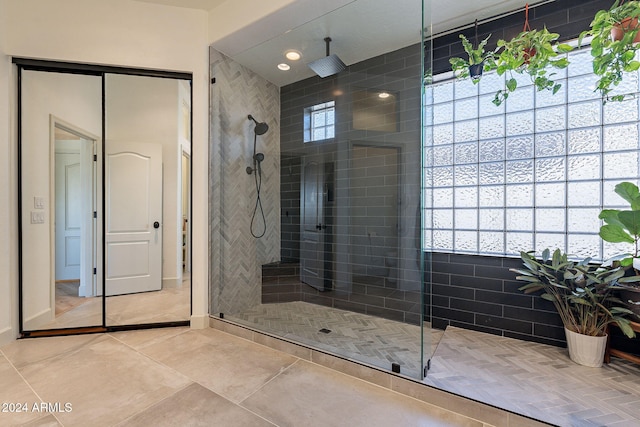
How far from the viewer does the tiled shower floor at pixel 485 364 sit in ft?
4.76

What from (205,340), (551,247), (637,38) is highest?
(637,38)

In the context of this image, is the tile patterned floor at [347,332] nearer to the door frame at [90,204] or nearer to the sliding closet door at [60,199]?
the door frame at [90,204]

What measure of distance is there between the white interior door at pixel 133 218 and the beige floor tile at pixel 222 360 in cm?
80

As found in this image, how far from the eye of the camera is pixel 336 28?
2.29 metres

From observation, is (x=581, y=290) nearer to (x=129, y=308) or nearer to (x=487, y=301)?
(x=487, y=301)

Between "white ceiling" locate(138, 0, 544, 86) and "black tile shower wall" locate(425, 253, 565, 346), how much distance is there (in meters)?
1.81

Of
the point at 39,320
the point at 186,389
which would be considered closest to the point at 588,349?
the point at 186,389

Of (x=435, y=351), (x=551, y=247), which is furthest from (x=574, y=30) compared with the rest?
(x=435, y=351)

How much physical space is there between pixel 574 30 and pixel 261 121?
2.54 metres

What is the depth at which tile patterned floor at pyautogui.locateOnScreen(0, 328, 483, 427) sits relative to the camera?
145cm

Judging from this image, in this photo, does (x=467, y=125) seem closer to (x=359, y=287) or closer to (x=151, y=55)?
(x=359, y=287)

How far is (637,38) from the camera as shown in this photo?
1431 mm

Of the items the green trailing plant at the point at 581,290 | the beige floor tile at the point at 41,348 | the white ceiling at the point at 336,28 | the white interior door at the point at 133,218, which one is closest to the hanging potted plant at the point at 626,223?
the green trailing plant at the point at 581,290

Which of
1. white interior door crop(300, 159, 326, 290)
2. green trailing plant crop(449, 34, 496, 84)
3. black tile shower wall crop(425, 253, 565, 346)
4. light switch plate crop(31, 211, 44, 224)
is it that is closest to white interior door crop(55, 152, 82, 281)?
light switch plate crop(31, 211, 44, 224)
